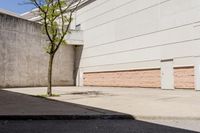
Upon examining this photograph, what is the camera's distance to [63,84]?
125 feet

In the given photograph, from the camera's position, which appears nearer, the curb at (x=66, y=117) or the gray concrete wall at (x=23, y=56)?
the curb at (x=66, y=117)

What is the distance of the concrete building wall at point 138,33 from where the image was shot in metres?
25.6

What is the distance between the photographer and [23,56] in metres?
32.7

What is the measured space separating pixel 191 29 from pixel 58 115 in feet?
53.3

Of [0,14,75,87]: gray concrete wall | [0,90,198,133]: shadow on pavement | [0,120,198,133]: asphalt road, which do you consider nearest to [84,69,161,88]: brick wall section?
[0,14,75,87]: gray concrete wall

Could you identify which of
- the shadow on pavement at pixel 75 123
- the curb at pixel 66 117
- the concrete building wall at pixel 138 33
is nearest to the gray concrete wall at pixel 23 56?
the concrete building wall at pixel 138 33

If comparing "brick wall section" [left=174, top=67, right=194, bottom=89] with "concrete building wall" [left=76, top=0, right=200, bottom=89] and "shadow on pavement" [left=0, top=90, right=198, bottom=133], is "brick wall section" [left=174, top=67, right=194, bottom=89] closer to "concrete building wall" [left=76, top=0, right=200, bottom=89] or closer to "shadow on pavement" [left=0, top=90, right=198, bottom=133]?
"concrete building wall" [left=76, top=0, right=200, bottom=89]

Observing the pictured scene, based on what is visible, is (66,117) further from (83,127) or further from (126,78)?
(126,78)

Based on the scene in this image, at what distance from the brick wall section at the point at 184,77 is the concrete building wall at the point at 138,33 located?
374 mm

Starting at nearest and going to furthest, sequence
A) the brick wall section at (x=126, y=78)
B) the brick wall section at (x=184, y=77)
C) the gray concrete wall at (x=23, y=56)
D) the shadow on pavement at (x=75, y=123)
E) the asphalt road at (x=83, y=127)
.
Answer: the asphalt road at (x=83, y=127)
the shadow on pavement at (x=75, y=123)
the brick wall section at (x=184, y=77)
the brick wall section at (x=126, y=78)
the gray concrete wall at (x=23, y=56)

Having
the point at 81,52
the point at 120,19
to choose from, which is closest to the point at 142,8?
the point at 120,19

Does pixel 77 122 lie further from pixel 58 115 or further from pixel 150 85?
pixel 150 85

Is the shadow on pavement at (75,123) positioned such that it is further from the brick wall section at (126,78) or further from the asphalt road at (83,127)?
the brick wall section at (126,78)

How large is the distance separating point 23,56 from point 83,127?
78.4ft
